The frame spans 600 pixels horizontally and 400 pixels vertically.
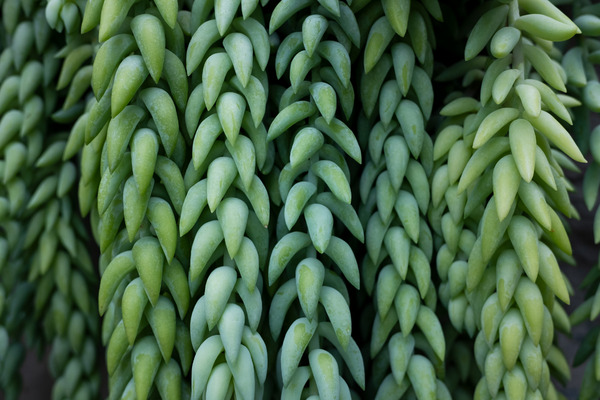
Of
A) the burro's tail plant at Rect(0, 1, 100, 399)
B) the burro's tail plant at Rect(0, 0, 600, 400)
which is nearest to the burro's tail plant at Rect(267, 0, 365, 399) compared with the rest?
the burro's tail plant at Rect(0, 0, 600, 400)

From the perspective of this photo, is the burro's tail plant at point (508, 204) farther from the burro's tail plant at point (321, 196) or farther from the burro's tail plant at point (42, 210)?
the burro's tail plant at point (42, 210)

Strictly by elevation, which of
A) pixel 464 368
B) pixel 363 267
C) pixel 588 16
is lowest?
pixel 464 368

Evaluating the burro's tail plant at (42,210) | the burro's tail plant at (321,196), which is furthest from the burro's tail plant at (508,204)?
the burro's tail plant at (42,210)

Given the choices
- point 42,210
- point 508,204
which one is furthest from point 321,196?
point 42,210

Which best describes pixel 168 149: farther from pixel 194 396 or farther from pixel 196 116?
pixel 194 396

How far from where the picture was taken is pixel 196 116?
1.82 ft

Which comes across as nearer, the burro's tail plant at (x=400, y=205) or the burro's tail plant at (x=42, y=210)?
the burro's tail plant at (x=400, y=205)

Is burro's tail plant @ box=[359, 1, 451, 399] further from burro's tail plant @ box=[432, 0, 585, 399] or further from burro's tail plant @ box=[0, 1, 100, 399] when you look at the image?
burro's tail plant @ box=[0, 1, 100, 399]

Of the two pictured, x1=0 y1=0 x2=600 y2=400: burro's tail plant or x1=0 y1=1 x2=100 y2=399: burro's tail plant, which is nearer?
x1=0 y1=0 x2=600 y2=400: burro's tail plant

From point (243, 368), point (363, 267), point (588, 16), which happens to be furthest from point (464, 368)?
point (588, 16)

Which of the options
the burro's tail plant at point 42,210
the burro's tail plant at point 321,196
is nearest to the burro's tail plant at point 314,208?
the burro's tail plant at point 321,196

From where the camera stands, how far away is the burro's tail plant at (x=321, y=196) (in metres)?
0.53

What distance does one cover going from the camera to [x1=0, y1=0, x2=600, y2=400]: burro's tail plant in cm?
53

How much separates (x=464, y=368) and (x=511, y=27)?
298 mm
